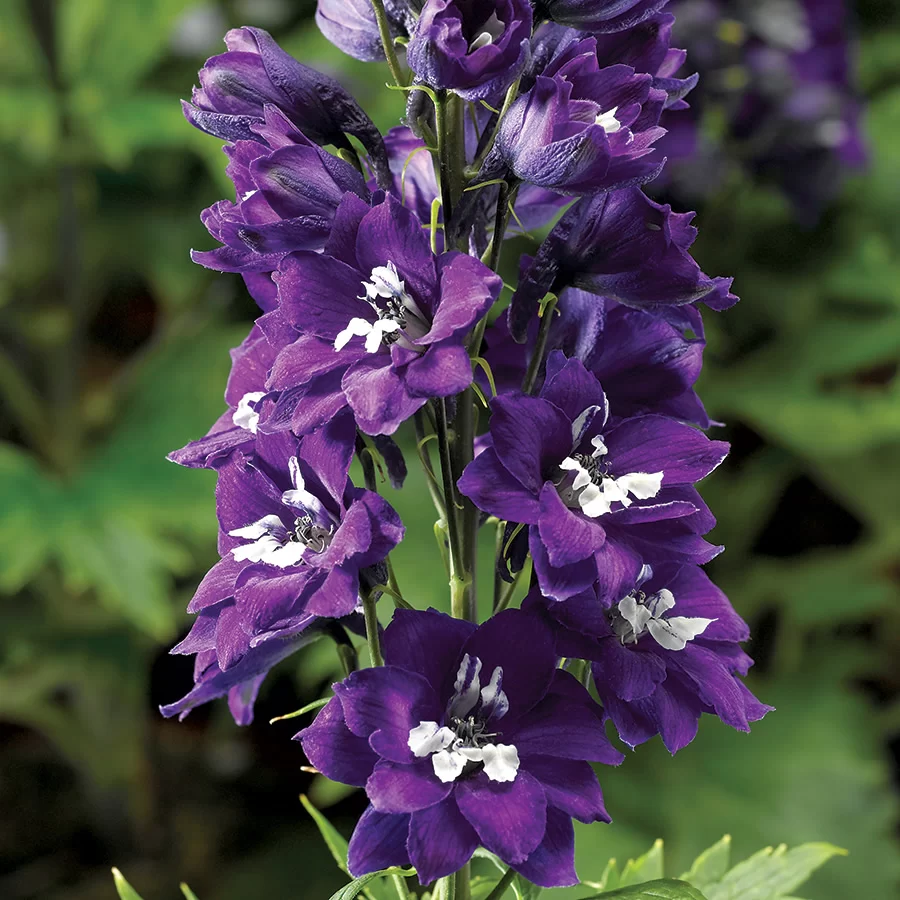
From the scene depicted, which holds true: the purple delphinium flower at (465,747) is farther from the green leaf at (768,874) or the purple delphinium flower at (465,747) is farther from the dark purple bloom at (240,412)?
the green leaf at (768,874)

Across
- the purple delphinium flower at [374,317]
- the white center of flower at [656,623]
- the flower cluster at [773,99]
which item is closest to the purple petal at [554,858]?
the white center of flower at [656,623]

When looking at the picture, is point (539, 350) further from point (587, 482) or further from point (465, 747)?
point (465, 747)

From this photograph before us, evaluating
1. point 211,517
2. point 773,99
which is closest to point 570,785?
point 211,517

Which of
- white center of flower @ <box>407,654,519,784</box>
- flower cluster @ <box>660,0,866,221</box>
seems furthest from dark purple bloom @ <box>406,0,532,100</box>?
flower cluster @ <box>660,0,866,221</box>

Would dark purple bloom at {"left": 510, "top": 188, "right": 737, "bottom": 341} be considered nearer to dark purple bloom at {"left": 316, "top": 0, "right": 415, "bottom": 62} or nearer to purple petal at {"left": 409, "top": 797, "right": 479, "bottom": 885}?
dark purple bloom at {"left": 316, "top": 0, "right": 415, "bottom": 62}

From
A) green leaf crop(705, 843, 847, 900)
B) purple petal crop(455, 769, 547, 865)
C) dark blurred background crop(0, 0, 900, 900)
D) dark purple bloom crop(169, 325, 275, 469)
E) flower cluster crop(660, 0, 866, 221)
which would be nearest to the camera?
purple petal crop(455, 769, 547, 865)

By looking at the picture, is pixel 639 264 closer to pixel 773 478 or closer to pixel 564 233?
pixel 564 233
